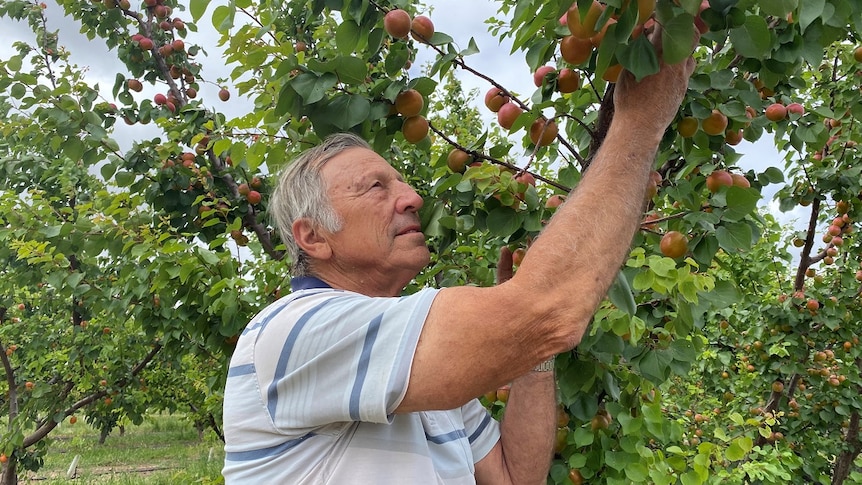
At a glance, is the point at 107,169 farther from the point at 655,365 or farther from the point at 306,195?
the point at 655,365

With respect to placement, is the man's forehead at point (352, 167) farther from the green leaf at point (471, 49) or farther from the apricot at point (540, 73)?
the apricot at point (540, 73)

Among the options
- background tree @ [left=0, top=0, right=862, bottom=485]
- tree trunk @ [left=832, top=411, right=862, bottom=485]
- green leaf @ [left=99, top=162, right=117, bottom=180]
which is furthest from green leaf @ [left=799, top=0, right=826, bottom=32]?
tree trunk @ [left=832, top=411, right=862, bottom=485]

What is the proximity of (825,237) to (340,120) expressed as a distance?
201 inches

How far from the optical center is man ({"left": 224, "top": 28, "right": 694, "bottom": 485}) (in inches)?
39.8

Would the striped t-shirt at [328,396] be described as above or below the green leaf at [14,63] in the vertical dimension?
below

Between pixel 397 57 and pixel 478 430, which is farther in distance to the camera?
pixel 478 430

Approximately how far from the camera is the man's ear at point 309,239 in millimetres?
1462

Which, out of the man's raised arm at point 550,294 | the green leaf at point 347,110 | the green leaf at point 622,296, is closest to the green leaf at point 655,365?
the green leaf at point 622,296

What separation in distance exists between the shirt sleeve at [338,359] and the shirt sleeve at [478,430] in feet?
2.07

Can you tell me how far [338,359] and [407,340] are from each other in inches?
5.7

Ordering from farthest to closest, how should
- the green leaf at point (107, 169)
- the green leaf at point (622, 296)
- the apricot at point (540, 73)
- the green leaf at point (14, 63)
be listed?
1. the green leaf at point (107, 169)
2. the green leaf at point (14, 63)
3. the apricot at point (540, 73)
4. the green leaf at point (622, 296)

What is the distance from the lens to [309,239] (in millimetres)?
1489

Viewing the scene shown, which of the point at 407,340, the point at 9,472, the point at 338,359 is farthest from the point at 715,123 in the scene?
the point at 9,472

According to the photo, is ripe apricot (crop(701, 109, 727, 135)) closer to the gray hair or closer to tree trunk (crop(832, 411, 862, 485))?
the gray hair
